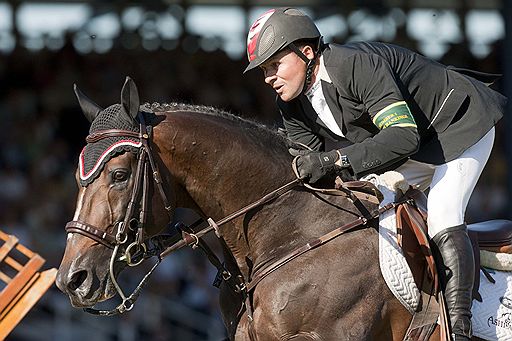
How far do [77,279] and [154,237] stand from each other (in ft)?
1.46

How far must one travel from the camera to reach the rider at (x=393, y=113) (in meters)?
Result: 4.36

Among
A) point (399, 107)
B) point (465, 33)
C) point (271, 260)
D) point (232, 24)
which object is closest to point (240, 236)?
point (271, 260)

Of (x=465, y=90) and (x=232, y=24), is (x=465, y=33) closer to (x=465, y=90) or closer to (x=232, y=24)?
(x=232, y=24)

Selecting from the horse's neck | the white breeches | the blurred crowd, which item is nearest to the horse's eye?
the horse's neck

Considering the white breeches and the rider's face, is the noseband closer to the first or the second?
the rider's face

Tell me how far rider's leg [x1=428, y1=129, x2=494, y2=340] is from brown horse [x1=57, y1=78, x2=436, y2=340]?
0.75 ft

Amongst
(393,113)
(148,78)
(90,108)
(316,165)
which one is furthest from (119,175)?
(148,78)

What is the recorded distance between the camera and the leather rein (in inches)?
167

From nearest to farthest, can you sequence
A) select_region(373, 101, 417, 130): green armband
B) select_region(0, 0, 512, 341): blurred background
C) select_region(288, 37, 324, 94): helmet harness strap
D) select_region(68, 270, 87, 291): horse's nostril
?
select_region(68, 270, 87, 291): horse's nostril < select_region(373, 101, 417, 130): green armband < select_region(288, 37, 324, 94): helmet harness strap < select_region(0, 0, 512, 341): blurred background

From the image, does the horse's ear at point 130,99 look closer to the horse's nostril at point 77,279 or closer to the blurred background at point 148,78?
the horse's nostril at point 77,279

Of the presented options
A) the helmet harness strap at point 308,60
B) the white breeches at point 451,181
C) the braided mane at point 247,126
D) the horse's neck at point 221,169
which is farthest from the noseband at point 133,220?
the white breeches at point 451,181

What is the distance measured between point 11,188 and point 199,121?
795 cm

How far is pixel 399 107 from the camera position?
14.2 feet

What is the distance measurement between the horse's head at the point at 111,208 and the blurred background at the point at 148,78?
648cm
